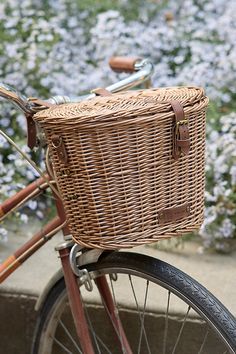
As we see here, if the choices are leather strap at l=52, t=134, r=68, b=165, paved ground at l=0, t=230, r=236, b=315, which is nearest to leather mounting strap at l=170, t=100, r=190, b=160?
leather strap at l=52, t=134, r=68, b=165

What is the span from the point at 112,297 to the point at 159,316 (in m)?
0.34

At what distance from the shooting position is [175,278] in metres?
2.17

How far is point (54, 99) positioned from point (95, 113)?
0.37 meters

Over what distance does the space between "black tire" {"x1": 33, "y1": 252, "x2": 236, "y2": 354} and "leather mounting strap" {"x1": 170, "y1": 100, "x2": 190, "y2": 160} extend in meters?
0.40

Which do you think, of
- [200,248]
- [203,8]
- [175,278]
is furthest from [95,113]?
[203,8]

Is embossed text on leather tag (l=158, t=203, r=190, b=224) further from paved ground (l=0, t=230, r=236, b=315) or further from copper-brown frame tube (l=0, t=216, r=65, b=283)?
paved ground (l=0, t=230, r=236, b=315)

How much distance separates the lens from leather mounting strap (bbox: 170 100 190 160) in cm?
193

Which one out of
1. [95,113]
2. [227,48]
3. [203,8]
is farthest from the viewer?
[203,8]

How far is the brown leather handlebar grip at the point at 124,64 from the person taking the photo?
2633 mm

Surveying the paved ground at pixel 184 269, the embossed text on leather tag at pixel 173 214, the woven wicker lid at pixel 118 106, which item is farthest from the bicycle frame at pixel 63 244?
the paved ground at pixel 184 269

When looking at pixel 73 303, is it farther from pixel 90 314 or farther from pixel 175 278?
pixel 90 314

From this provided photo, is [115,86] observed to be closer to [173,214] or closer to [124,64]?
[124,64]

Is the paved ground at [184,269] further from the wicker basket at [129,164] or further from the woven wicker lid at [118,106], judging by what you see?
the woven wicker lid at [118,106]

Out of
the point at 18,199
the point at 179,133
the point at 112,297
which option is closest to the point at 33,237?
the point at 18,199
